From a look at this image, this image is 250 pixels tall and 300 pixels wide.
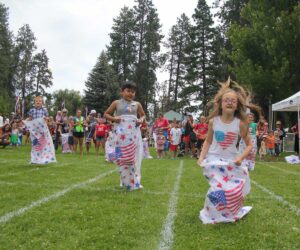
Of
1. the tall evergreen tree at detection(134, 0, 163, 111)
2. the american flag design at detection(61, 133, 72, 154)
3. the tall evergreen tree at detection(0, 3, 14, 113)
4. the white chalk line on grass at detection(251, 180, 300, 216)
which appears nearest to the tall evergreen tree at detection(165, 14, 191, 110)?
the tall evergreen tree at detection(134, 0, 163, 111)

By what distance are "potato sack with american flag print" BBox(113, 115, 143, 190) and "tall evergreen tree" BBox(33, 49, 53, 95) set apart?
7417cm

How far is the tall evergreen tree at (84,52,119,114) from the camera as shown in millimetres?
55031

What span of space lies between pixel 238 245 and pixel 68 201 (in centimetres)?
304

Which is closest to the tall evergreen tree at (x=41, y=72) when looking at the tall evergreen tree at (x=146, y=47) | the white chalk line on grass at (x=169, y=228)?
the tall evergreen tree at (x=146, y=47)

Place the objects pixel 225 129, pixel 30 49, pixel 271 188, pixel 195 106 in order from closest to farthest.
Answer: pixel 225 129, pixel 271 188, pixel 195 106, pixel 30 49

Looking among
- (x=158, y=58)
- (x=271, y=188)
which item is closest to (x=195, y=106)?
(x=158, y=58)

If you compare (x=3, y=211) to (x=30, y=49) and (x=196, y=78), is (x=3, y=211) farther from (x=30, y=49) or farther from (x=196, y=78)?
(x=30, y=49)

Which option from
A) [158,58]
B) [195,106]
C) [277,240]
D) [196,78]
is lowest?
[277,240]

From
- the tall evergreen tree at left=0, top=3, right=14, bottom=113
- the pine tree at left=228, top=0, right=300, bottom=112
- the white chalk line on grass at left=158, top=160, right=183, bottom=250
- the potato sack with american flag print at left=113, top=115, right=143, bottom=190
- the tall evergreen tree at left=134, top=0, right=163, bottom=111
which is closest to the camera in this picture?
the white chalk line on grass at left=158, top=160, right=183, bottom=250

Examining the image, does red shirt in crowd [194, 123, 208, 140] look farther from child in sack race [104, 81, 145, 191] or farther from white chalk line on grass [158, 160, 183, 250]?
white chalk line on grass [158, 160, 183, 250]

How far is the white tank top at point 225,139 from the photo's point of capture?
5.32 meters

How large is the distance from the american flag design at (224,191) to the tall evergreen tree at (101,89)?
50102 millimetres

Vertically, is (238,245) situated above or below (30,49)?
below

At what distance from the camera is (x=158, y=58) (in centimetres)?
6297
